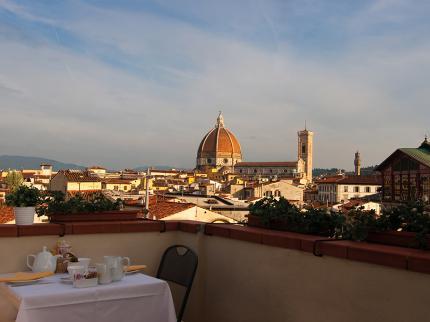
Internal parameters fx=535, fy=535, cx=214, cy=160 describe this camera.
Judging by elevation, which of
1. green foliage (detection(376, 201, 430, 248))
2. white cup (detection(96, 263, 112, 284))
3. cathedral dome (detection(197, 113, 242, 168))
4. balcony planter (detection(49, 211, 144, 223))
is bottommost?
white cup (detection(96, 263, 112, 284))

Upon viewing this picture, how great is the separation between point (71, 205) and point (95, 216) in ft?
0.56

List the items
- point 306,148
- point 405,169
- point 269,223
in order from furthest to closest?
point 306,148
point 405,169
point 269,223

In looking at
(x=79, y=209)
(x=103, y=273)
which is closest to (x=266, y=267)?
(x=103, y=273)

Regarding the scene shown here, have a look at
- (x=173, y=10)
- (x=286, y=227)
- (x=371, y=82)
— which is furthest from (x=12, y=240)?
(x=371, y=82)

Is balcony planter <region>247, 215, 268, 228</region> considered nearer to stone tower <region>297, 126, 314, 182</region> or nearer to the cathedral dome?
the cathedral dome

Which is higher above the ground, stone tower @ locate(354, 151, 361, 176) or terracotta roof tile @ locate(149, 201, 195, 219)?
stone tower @ locate(354, 151, 361, 176)

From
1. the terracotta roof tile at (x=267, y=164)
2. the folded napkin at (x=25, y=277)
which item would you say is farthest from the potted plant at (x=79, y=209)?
the terracotta roof tile at (x=267, y=164)

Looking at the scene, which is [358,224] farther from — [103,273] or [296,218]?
[103,273]

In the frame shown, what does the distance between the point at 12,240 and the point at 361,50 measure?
10646 millimetres

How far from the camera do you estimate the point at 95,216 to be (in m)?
3.46

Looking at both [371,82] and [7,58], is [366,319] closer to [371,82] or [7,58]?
[7,58]

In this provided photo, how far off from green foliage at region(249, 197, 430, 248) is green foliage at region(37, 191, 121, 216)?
102 centimetres

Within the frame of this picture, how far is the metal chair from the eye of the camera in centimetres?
287

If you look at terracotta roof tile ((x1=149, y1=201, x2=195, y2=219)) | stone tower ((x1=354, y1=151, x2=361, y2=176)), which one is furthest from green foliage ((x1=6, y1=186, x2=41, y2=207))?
stone tower ((x1=354, y1=151, x2=361, y2=176))
